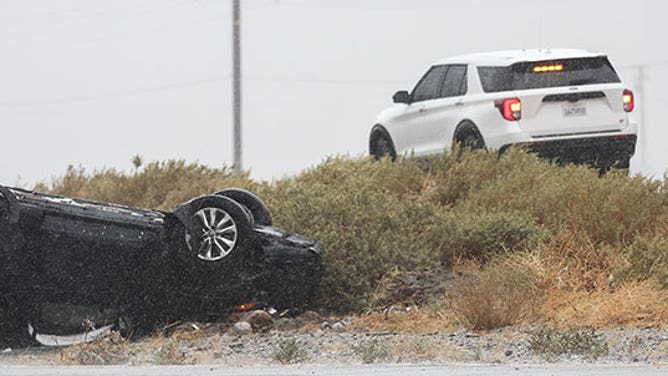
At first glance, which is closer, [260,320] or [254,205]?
[260,320]

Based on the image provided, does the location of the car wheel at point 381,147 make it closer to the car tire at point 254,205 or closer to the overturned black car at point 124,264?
the car tire at point 254,205

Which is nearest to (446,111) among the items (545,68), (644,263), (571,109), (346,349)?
(545,68)

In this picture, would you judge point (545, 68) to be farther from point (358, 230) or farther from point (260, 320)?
point (260, 320)

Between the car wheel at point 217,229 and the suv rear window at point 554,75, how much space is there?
6670mm

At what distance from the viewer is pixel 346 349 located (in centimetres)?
1119

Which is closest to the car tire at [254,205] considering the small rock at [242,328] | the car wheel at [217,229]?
the car wheel at [217,229]

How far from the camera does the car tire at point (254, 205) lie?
48.6ft

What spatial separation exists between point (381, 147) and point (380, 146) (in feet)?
0.17

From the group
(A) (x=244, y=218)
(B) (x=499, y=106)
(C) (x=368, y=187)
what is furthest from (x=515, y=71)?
(A) (x=244, y=218)

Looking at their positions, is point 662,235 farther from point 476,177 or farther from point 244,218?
point 244,218

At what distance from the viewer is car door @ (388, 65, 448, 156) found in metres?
20.9

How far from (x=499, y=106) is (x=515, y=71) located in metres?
0.53

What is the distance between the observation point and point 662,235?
52.2ft

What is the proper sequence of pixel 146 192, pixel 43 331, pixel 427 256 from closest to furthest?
pixel 43 331 → pixel 427 256 → pixel 146 192
